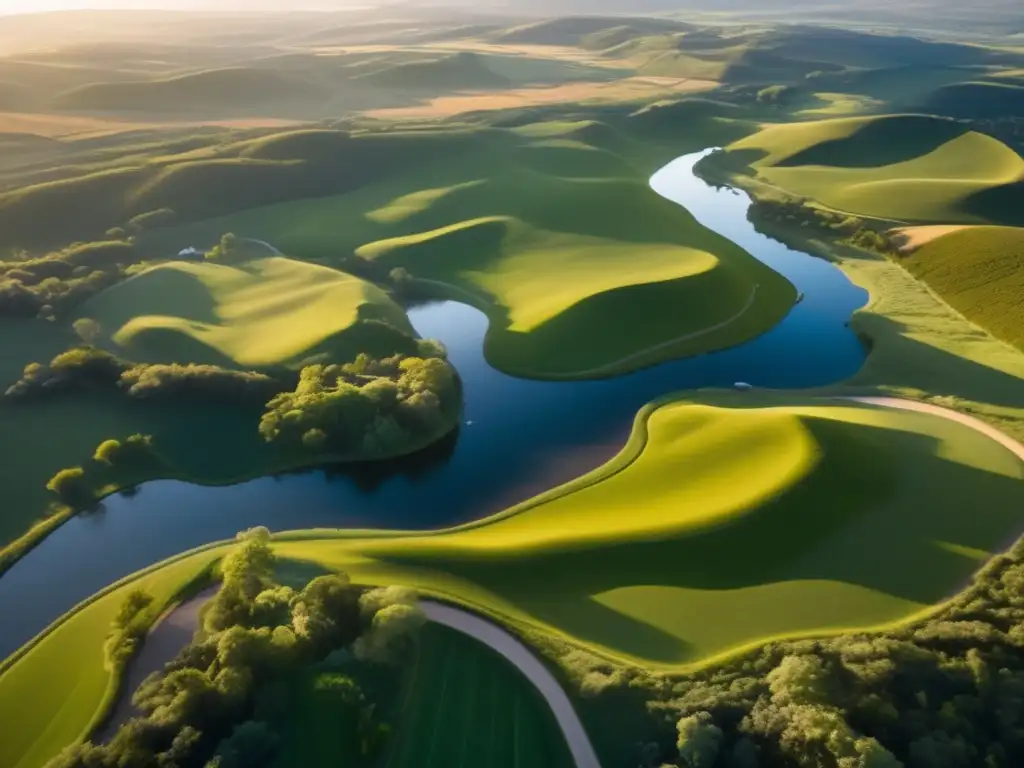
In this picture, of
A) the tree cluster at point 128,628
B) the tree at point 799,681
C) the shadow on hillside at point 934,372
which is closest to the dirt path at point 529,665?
the tree at point 799,681

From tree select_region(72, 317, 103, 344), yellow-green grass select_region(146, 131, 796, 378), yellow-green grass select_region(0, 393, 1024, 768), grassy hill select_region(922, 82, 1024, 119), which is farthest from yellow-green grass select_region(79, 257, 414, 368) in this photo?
grassy hill select_region(922, 82, 1024, 119)

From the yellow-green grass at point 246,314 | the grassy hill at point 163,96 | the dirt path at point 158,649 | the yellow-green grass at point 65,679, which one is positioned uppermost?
the grassy hill at point 163,96

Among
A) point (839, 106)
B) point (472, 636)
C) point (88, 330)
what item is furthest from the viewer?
point (839, 106)

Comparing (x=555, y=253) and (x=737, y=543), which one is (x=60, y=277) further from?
(x=737, y=543)

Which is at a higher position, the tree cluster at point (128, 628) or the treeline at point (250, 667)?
the treeline at point (250, 667)

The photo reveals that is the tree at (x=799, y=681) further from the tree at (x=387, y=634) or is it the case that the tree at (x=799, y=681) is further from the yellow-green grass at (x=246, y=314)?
the yellow-green grass at (x=246, y=314)

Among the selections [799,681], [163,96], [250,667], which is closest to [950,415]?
[799,681]

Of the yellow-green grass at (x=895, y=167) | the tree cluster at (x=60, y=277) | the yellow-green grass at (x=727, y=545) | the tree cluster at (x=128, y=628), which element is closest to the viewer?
the tree cluster at (x=128, y=628)
